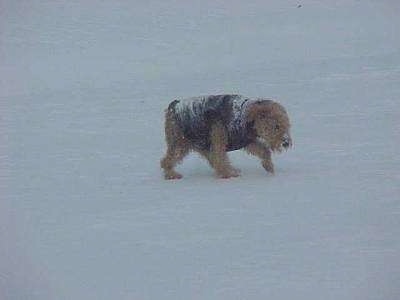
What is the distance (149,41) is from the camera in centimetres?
1825

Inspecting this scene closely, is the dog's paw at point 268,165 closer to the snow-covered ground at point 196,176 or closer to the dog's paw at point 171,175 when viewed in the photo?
the snow-covered ground at point 196,176

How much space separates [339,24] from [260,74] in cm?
474

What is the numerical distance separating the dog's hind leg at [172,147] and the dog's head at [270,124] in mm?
656

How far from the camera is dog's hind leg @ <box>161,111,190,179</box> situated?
8711 millimetres

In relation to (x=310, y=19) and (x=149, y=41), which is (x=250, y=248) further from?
(x=310, y=19)

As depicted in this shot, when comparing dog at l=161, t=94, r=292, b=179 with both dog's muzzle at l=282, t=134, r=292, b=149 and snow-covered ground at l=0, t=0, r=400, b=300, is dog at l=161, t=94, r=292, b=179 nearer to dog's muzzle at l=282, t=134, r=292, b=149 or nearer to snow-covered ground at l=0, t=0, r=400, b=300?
dog's muzzle at l=282, t=134, r=292, b=149

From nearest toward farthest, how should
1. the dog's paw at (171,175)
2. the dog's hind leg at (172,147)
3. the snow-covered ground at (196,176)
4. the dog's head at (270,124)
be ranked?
the snow-covered ground at (196,176)
the dog's head at (270,124)
the dog's hind leg at (172,147)
the dog's paw at (171,175)

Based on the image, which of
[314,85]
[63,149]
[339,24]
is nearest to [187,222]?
[63,149]

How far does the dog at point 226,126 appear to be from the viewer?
337 inches

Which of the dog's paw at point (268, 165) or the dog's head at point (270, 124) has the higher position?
the dog's head at point (270, 124)

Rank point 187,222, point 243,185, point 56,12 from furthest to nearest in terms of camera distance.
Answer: point 56,12 < point 243,185 < point 187,222

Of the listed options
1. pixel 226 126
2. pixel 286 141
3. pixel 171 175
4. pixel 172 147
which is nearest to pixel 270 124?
pixel 286 141

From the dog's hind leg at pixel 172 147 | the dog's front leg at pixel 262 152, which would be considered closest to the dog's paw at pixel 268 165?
the dog's front leg at pixel 262 152

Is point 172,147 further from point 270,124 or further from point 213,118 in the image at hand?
point 270,124
